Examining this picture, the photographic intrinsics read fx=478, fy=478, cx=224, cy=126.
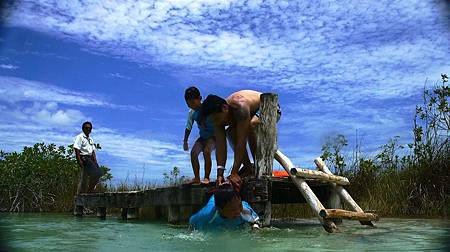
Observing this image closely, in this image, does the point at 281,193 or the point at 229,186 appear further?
the point at 281,193

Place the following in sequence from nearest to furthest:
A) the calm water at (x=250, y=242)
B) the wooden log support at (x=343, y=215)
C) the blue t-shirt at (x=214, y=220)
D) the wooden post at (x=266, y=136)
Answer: the calm water at (x=250, y=242) < the blue t-shirt at (x=214, y=220) < the wooden log support at (x=343, y=215) < the wooden post at (x=266, y=136)

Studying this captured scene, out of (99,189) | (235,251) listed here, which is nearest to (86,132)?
(99,189)

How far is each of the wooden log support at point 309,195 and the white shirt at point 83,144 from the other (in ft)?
18.4

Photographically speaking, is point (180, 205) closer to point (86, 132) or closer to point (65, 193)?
point (86, 132)

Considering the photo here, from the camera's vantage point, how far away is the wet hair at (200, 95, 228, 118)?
21.1 ft

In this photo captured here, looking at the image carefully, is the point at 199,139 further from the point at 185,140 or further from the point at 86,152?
the point at 86,152

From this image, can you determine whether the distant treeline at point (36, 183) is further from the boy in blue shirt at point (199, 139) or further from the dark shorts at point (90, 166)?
the boy in blue shirt at point (199, 139)

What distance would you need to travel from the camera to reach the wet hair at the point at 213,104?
6.43 meters

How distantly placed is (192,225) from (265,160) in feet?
4.96

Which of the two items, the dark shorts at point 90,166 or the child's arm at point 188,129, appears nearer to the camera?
the child's arm at point 188,129

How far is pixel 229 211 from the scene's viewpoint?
552cm

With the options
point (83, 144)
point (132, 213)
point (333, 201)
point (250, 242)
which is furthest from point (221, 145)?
point (83, 144)

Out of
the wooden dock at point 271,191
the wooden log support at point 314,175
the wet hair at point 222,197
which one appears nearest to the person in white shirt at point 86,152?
the wooden dock at point 271,191

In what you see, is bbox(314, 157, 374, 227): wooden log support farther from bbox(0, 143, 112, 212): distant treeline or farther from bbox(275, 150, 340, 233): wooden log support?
bbox(0, 143, 112, 212): distant treeline
